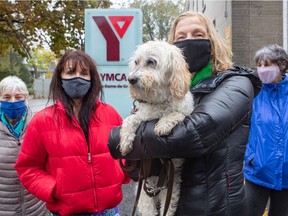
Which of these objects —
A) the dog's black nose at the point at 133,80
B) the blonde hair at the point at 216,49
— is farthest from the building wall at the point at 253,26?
the dog's black nose at the point at 133,80

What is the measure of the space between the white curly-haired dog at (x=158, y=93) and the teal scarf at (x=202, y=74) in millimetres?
Answer: 97

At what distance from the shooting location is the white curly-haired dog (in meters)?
1.97

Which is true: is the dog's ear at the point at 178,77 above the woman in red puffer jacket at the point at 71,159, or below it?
above

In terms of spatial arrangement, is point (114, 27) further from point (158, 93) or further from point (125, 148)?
point (125, 148)

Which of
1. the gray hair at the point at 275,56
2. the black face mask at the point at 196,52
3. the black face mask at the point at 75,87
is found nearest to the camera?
the black face mask at the point at 196,52

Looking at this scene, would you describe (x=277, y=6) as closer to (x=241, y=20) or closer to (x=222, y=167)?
(x=241, y=20)

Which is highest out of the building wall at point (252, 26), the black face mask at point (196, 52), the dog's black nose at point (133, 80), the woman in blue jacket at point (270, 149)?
the building wall at point (252, 26)

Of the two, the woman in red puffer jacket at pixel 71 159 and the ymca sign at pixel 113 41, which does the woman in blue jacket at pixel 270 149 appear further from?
the ymca sign at pixel 113 41

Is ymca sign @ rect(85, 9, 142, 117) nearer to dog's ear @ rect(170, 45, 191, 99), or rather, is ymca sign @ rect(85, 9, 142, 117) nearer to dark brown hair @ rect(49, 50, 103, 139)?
dark brown hair @ rect(49, 50, 103, 139)

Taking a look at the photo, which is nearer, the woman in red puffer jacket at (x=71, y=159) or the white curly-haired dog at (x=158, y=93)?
the white curly-haired dog at (x=158, y=93)

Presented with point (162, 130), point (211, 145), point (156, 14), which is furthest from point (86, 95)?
point (156, 14)

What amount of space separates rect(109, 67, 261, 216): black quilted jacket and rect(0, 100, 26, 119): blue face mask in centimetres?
197

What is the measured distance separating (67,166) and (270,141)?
1811 mm

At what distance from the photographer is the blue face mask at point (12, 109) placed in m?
3.67
